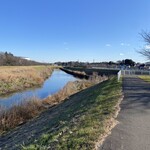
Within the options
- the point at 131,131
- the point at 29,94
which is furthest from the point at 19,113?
the point at 29,94

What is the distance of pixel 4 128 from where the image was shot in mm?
14602

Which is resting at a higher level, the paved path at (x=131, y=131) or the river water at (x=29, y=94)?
the paved path at (x=131, y=131)

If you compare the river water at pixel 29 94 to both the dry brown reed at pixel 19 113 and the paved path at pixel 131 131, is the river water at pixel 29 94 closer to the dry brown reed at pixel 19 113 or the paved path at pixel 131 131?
the dry brown reed at pixel 19 113

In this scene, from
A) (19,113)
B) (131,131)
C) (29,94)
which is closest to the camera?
(131,131)

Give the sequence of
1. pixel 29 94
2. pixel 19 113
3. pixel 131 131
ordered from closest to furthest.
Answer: pixel 131 131 → pixel 19 113 → pixel 29 94

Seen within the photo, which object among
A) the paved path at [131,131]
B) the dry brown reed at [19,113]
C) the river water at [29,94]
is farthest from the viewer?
the river water at [29,94]

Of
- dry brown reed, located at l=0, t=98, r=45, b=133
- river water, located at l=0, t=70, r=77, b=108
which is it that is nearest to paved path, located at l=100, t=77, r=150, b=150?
dry brown reed, located at l=0, t=98, r=45, b=133

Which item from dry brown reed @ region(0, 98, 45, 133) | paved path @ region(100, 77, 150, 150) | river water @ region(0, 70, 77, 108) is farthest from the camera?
river water @ region(0, 70, 77, 108)

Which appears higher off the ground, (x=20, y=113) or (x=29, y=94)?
(x=20, y=113)

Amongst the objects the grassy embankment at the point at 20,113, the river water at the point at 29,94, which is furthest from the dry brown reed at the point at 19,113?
the river water at the point at 29,94

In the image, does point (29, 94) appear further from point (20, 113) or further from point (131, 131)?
point (131, 131)

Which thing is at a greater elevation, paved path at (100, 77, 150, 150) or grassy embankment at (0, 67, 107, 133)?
paved path at (100, 77, 150, 150)

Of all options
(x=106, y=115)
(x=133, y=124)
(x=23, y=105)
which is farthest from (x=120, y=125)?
(x=23, y=105)

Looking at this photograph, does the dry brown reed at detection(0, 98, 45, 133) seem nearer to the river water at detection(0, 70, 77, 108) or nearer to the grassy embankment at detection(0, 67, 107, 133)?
the grassy embankment at detection(0, 67, 107, 133)
